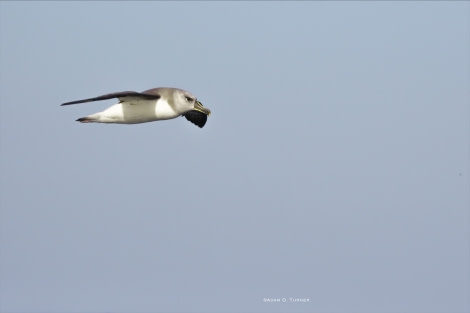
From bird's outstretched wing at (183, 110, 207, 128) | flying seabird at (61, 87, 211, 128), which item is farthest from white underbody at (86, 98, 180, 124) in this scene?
bird's outstretched wing at (183, 110, 207, 128)

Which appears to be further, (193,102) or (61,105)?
(193,102)

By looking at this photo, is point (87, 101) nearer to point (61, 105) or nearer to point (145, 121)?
point (61, 105)

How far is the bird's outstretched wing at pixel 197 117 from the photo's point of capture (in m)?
45.4

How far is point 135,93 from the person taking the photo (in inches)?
1526

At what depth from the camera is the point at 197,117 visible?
45875mm

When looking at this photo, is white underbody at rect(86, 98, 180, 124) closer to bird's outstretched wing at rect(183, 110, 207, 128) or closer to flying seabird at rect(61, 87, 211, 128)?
flying seabird at rect(61, 87, 211, 128)

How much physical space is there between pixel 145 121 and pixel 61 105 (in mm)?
5255

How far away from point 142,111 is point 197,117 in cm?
564

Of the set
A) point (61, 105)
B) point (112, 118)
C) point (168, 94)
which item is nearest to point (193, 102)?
point (168, 94)

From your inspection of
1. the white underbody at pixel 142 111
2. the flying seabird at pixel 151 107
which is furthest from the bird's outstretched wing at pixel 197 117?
the white underbody at pixel 142 111

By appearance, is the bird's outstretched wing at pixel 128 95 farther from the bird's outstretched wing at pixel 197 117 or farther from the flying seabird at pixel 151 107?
the bird's outstretched wing at pixel 197 117

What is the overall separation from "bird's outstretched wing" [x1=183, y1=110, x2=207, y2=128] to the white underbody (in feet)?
14.1

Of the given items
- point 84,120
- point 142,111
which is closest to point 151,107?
point 142,111

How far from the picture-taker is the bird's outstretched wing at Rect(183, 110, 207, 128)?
45438 millimetres
